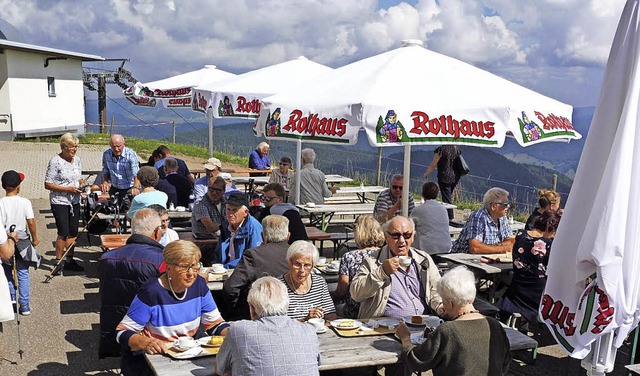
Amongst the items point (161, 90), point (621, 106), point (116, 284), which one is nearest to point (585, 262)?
point (621, 106)

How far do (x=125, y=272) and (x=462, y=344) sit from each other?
257 cm

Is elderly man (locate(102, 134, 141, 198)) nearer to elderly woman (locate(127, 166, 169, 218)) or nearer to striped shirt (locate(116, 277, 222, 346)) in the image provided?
elderly woman (locate(127, 166, 169, 218))

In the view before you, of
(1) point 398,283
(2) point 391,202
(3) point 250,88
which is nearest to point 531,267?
(1) point 398,283

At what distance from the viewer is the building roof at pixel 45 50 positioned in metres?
27.8

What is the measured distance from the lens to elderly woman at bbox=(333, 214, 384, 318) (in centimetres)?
534

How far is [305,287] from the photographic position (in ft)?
16.2

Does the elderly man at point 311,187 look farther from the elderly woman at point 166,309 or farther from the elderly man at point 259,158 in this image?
the elderly woman at point 166,309

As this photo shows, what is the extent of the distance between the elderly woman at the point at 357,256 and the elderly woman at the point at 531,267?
1280 millimetres

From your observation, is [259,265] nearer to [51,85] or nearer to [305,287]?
[305,287]

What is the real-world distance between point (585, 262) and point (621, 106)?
79 centimetres

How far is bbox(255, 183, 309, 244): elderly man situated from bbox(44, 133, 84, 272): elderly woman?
258cm

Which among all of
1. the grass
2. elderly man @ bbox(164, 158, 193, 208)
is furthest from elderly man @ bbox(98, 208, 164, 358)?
the grass

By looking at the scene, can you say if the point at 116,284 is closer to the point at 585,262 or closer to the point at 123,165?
the point at 585,262

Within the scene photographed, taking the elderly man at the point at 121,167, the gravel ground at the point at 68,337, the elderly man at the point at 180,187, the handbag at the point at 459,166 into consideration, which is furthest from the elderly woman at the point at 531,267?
the handbag at the point at 459,166
